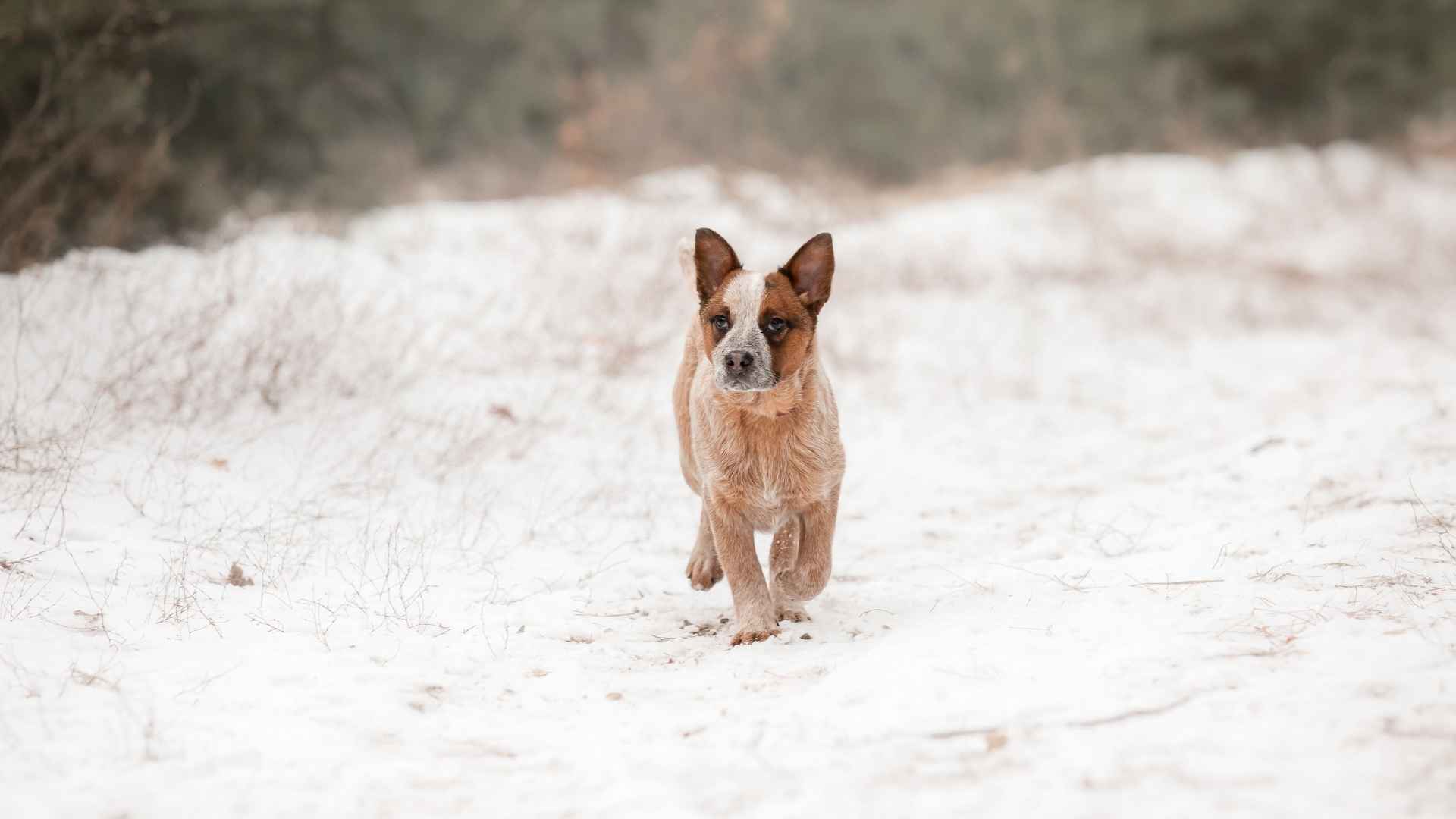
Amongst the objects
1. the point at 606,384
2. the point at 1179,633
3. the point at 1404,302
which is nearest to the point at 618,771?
the point at 1179,633

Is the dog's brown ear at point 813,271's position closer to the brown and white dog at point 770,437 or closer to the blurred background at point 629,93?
the brown and white dog at point 770,437

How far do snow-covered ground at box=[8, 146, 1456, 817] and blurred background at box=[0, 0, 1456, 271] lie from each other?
63.1 inches

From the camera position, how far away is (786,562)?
530cm

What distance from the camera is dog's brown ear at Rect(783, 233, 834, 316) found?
5.21 metres

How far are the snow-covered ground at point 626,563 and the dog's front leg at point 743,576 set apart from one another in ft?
0.49

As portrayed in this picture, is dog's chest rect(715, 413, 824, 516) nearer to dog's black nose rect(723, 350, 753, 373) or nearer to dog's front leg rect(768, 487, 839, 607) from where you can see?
dog's front leg rect(768, 487, 839, 607)

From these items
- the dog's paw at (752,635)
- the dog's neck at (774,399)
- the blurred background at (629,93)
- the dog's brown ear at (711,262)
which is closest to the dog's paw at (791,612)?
the dog's paw at (752,635)

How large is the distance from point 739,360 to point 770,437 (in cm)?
48

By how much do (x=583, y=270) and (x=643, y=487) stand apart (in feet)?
15.2

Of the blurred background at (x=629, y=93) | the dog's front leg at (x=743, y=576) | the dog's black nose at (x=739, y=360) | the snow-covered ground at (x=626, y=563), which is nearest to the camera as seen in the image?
the snow-covered ground at (x=626, y=563)

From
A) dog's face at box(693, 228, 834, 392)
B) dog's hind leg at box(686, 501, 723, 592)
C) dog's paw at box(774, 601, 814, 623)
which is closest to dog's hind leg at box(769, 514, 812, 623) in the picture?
Answer: dog's paw at box(774, 601, 814, 623)

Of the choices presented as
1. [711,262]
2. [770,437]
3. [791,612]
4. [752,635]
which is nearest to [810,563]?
[791,612]

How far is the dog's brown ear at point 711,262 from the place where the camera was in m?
5.25

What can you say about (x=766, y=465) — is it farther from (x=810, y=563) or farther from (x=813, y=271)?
(x=813, y=271)
